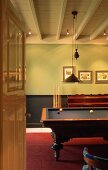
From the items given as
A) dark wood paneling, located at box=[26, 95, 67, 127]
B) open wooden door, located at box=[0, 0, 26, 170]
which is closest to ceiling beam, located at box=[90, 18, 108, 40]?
dark wood paneling, located at box=[26, 95, 67, 127]

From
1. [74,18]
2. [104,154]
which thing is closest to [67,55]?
[74,18]

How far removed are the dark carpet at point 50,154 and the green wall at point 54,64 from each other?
2.26 m

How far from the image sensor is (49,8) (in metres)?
5.01

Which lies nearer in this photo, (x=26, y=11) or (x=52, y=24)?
(x=26, y=11)

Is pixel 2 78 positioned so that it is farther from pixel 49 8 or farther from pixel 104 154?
pixel 49 8

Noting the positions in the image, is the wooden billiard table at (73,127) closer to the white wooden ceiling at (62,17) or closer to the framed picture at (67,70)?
the white wooden ceiling at (62,17)

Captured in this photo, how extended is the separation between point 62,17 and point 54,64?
3.23 meters

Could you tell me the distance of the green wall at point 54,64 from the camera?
848 cm

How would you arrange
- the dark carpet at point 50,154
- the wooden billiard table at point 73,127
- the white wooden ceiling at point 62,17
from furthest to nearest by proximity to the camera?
the white wooden ceiling at point 62,17 → the dark carpet at point 50,154 → the wooden billiard table at point 73,127

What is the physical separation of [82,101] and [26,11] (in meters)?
3.74

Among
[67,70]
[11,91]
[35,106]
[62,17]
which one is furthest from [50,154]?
[67,70]

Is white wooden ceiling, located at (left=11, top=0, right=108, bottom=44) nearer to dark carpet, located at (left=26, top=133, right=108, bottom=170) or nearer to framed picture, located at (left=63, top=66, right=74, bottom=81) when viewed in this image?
framed picture, located at (left=63, top=66, right=74, bottom=81)

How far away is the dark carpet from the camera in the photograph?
4427 millimetres

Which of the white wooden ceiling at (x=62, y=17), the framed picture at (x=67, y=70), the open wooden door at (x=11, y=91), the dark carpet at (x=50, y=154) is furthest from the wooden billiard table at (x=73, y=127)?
the framed picture at (x=67, y=70)
